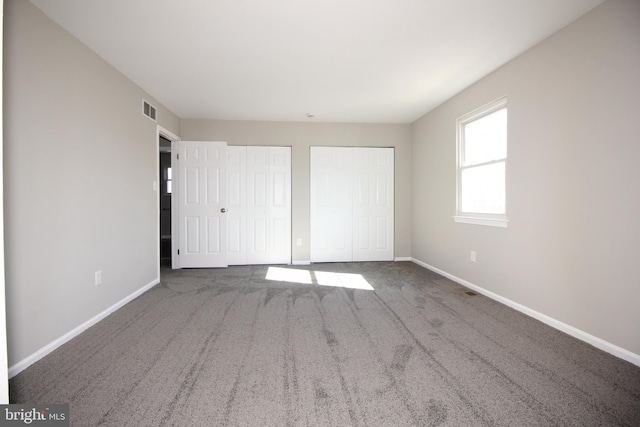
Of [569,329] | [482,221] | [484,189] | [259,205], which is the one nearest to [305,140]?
[259,205]

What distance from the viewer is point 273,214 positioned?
5.19 m

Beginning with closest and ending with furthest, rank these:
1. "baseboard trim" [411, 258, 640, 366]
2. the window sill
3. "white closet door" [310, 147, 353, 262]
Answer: "baseboard trim" [411, 258, 640, 366] → the window sill → "white closet door" [310, 147, 353, 262]

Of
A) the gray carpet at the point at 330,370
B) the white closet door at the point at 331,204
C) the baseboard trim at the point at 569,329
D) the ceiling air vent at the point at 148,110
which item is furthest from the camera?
the white closet door at the point at 331,204

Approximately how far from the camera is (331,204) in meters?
5.32

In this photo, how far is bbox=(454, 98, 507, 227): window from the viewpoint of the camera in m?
3.29

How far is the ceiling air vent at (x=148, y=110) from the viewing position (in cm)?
371

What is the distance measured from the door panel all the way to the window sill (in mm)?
3606

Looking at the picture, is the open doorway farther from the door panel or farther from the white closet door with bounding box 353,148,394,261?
the white closet door with bounding box 353,148,394,261

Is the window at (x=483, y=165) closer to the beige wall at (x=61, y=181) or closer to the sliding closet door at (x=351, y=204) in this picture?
the sliding closet door at (x=351, y=204)

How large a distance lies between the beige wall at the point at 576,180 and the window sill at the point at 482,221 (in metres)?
0.07

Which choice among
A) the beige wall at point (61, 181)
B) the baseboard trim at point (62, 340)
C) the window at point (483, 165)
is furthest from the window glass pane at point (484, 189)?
the baseboard trim at point (62, 340)

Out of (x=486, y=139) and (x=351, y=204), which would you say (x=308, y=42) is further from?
(x=351, y=204)

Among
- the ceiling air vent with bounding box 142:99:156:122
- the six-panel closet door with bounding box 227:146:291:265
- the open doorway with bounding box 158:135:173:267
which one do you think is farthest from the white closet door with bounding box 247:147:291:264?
the open doorway with bounding box 158:135:173:267

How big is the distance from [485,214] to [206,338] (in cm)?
321
